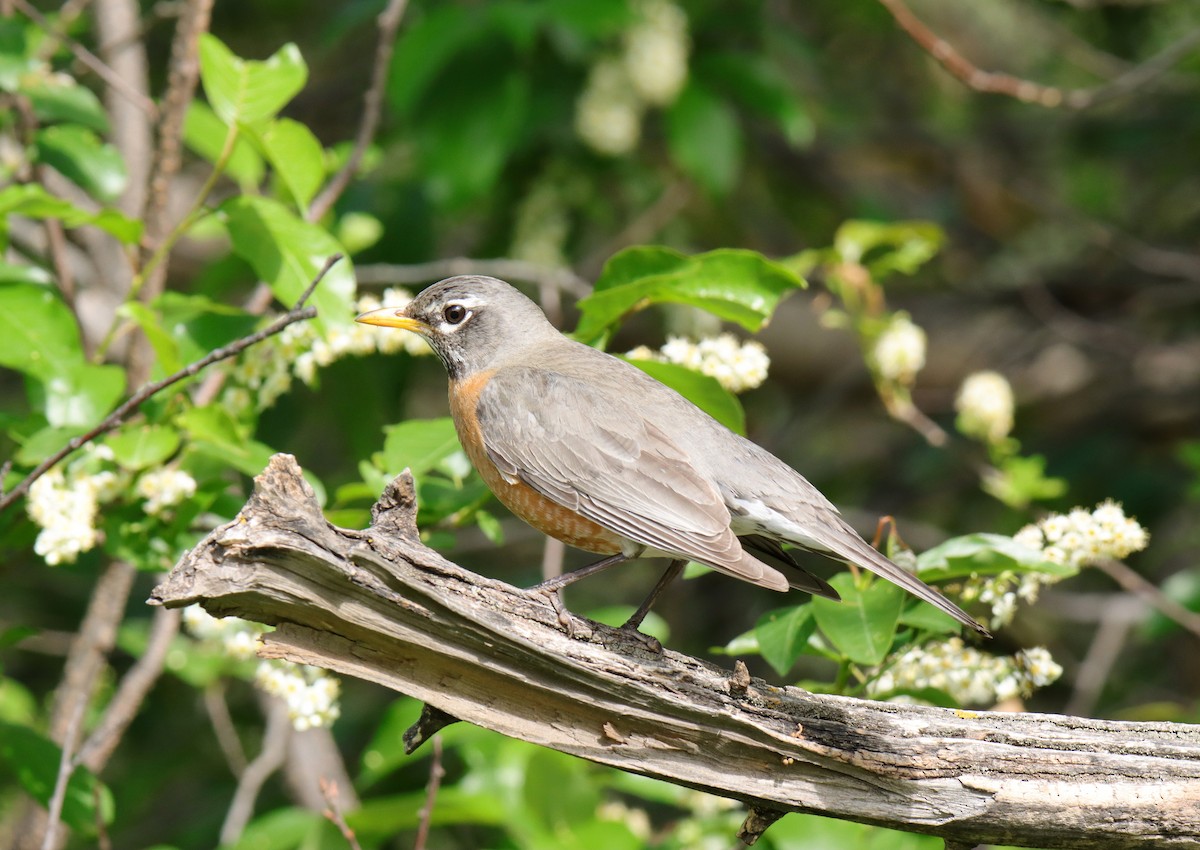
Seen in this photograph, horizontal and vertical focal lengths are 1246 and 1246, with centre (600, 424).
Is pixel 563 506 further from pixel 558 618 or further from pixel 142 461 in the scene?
pixel 142 461

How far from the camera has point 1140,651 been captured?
23.1 ft

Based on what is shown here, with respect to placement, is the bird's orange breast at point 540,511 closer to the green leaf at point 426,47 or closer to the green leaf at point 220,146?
the green leaf at point 220,146

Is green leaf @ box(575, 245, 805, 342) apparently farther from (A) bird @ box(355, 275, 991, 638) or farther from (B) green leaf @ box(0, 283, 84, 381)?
(B) green leaf @ box(0, 283, 84, 381)

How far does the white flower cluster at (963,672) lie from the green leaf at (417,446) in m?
1.21

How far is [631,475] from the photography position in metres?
3.14

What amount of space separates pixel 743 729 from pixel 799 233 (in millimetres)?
5012

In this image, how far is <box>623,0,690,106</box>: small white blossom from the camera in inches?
199

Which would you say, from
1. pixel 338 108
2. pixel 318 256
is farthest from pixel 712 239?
pixel 318 256

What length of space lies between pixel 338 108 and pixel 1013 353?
388 cm

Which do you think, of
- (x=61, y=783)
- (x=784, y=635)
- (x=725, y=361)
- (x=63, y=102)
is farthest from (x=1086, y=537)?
(x=63, y=102)

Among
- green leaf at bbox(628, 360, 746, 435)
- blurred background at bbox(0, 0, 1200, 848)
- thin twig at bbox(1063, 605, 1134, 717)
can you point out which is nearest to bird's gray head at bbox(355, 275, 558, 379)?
blurred background at bbox(0, 0, 1200, 848)

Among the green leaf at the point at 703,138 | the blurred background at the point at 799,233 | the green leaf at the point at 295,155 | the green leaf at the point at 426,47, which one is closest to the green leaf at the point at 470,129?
the blurred background at the point at 799,233

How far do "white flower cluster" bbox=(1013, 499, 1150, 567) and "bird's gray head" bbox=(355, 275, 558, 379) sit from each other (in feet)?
5.33

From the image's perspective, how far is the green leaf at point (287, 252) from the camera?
3.14 metres
